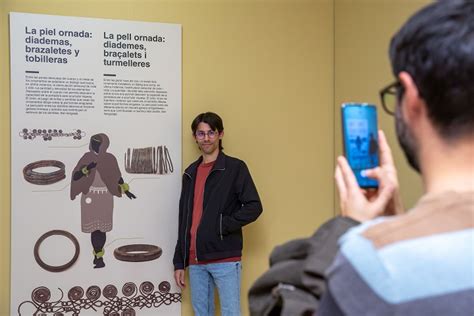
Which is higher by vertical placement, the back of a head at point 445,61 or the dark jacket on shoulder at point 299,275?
the back of a head at point 445,61

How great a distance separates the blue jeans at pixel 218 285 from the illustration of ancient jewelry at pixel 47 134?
3.70 ft

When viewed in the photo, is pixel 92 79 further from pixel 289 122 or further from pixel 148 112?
pixel 289 122

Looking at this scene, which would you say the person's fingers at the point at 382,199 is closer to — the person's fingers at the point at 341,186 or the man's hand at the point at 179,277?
the person's fingers at the point at 341,186

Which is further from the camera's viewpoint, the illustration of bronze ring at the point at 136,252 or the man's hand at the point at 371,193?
the illustration of bronze ring at the point at 136,252

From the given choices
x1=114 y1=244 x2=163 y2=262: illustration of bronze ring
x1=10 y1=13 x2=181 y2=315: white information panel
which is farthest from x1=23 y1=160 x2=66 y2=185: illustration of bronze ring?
x1=114 y1=244 x2=163 y2=262: illustration of bronze ring

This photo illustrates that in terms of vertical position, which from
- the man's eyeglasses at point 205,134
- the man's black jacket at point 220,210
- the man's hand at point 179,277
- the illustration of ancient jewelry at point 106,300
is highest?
the man's eyeglasses at point 205,134

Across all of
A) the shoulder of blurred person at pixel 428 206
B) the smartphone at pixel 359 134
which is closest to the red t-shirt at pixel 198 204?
the smartphone at pixel 359 134

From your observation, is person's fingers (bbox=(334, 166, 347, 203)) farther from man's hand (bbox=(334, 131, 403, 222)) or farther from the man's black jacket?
the man's black jacket

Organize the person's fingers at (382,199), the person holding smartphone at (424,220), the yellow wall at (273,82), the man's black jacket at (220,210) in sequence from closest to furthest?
1. the person holding smartphone at (424,220)
2. the person's fingers at (382,199)
3. the man's black jacket at (220,210)
4. the yellow wall at (273,82)

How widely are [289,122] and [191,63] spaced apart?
83 centimetres

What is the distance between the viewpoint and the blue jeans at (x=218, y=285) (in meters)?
3.10

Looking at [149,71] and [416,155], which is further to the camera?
[149,71]

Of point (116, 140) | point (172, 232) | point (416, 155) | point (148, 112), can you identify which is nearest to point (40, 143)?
point (116, 140)

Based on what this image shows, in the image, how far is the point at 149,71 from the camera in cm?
333
